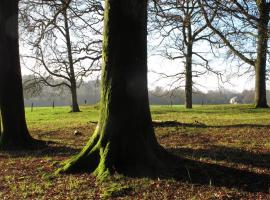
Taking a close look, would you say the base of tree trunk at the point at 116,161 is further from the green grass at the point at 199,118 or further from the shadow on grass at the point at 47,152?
the green grass at the point at 199,118

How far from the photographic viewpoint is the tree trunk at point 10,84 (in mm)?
13258

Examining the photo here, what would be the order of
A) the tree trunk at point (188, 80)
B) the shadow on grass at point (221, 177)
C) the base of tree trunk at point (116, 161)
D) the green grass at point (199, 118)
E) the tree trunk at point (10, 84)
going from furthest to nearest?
the tree trunk at point (188, 80) → the green grass at point (199, 118) → the tree trunk at point (10, 84) → the base of tree trunk at point (116, 161) → the shadow on grass at point (221, 177)

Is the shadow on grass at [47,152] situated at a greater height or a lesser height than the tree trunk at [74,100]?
lesser

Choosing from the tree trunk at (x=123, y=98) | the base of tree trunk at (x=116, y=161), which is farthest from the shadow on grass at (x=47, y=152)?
the tree trunk at (x=123, y=98)

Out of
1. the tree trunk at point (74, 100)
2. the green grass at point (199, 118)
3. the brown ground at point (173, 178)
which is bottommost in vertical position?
the brown ground at point (173, 178)

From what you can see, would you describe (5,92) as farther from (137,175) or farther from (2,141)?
(137,175)

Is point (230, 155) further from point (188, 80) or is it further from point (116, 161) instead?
point (188, 80)

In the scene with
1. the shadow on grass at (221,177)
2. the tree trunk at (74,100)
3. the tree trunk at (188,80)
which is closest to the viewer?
the shadow on grass at (221,177)

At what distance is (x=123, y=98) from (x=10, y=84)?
6.00m

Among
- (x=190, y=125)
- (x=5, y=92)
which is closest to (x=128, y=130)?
(x=5, y=92)

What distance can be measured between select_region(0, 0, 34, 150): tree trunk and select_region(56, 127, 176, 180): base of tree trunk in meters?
5.17

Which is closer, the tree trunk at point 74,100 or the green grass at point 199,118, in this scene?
the green grass at point 199,118

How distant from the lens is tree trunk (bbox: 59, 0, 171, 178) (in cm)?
852

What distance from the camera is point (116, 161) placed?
845cm
